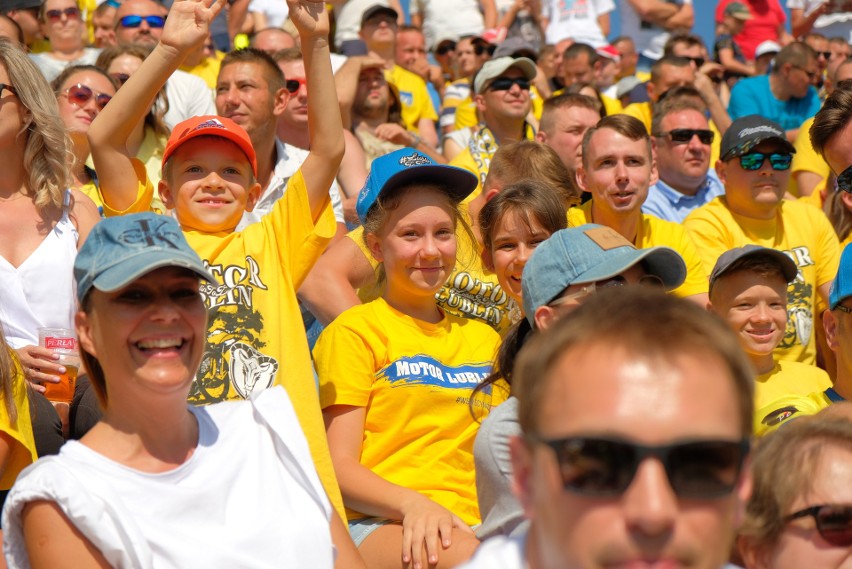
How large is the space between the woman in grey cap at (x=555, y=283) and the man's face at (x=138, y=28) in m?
5.38

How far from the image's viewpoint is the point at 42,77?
4.20 metres

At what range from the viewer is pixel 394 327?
3.98 meters

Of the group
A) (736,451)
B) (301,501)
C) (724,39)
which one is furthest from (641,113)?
(736,451)

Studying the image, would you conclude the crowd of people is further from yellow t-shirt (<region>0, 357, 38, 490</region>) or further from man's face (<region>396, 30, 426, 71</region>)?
man's face (<region>396, 30, 426, 71</region>)

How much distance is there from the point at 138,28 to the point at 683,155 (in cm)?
375

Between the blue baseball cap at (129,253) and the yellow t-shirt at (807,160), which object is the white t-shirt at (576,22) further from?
the blue baseball cap at (129,253)

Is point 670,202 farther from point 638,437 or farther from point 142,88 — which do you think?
point 638,437

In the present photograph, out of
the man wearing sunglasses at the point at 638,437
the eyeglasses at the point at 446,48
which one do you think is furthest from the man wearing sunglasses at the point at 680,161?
the man wearing sunglasses at the point at 638,437

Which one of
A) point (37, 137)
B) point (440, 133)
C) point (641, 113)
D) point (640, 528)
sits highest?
point (440, 133)

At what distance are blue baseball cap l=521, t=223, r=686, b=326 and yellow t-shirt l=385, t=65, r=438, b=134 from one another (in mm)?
6129

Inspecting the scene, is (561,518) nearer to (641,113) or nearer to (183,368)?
(183,368)

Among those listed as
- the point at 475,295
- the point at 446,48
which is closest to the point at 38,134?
the point at 475,295

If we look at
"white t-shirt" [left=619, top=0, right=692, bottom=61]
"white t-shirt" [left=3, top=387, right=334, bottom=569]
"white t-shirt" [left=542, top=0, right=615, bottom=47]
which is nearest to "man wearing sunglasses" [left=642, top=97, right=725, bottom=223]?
"white t-shirt" [left=3, top=387, right=334, bottom=569]

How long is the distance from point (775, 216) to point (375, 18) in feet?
15.4
